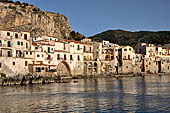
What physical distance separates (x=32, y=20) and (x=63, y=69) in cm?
3461

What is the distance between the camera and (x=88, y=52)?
82812 millimetres

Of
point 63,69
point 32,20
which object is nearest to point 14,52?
point 63,69

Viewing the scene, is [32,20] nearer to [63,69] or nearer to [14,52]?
[63,69]

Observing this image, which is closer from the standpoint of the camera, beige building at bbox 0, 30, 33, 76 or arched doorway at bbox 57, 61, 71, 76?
beige building at bbox 0, 30, 33, 76

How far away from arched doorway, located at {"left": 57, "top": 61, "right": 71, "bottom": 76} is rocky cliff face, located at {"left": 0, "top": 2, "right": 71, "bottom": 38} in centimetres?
2524

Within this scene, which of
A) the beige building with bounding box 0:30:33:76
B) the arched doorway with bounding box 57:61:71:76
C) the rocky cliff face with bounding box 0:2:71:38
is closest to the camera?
the beige building with bounding box 0:30:33:76

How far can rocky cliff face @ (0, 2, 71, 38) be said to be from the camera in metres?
92.1

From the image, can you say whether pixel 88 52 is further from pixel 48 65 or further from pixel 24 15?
pixel 24 15

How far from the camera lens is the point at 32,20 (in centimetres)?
9875

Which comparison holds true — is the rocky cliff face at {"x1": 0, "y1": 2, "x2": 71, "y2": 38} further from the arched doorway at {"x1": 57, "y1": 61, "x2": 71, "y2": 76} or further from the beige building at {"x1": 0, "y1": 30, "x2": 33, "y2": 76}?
the beige building at {"x1": 0, "y1": 30, "x2": 33, "y2": 76}

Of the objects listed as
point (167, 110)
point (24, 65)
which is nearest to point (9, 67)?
point (24, 65)

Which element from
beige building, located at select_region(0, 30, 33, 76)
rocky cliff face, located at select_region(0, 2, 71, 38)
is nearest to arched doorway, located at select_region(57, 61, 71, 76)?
beige building, located at select_region(0, 30, 33, 76)

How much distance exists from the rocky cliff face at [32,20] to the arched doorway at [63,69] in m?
25.2

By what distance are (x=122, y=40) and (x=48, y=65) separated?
437 feet
